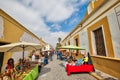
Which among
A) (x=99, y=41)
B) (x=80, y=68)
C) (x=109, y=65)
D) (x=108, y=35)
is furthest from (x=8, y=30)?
(x=109, y=65)

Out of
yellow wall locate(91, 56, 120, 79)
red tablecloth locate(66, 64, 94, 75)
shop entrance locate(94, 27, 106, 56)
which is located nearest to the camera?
yellow wall locate(91, 56, 120, 79)

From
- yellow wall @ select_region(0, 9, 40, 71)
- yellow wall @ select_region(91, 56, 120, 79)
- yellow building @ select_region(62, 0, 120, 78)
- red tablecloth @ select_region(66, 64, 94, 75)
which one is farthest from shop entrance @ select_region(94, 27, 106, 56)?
yellow wall @ select_region(0, 9, 40, 71)

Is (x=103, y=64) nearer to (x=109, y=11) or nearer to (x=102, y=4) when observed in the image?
(x=109, y=11)

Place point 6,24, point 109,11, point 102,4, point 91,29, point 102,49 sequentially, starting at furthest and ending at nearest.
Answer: point 91,29 < point 6,24 < point 102,49 < point 102,4 < point 109,11

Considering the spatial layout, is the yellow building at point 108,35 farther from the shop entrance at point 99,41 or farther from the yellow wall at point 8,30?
the yellow wall at point 8,30

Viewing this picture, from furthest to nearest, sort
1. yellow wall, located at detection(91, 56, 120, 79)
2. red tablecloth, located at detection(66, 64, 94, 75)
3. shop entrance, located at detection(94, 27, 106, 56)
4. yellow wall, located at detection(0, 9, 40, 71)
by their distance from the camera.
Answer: yellow wall, located at detection(0, 9, 40, 71), red tablecloth, located at detection(66, 64, 94, 75), shop entrance, located at detection(94, 27, 106, 56), yellow wall, located at detection(91, 56, 120, 79)

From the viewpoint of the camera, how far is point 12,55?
8766 mm

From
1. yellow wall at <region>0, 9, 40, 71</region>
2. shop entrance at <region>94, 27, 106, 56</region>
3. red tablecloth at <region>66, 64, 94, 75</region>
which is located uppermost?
yellow wall at <region>0, 9, 40, 71</region>

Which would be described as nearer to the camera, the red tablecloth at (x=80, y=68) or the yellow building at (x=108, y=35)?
the yellow building at (x=108, y=35)

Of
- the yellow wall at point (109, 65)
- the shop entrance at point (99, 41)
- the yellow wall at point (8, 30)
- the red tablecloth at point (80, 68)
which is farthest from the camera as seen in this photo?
the yellow wall at point (8, 30)

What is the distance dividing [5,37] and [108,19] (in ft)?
24.7

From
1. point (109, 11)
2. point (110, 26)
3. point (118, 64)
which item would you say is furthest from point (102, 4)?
point (118, 64)

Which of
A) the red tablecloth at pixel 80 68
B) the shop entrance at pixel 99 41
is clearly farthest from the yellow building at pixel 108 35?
the red tablecloth at pixel 80 68

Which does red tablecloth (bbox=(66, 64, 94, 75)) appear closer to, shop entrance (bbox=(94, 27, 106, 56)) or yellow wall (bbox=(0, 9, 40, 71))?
shop entrance (bbox=(94, 27, 106, 56))
